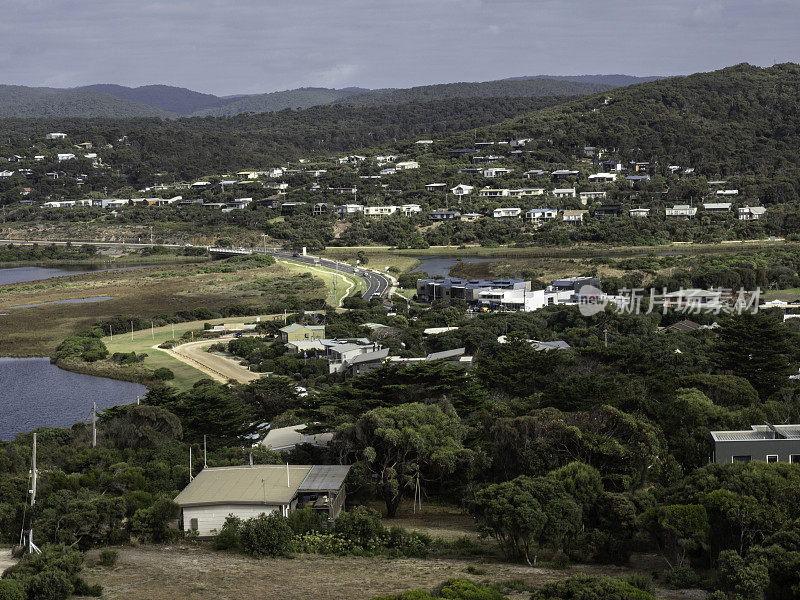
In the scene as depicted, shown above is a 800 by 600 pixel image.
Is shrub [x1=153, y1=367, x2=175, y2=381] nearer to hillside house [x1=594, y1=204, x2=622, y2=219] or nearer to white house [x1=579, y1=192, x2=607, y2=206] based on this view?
hillside house [x1=594, y1=204, x2=622, y2=219]

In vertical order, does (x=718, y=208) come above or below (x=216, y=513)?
above

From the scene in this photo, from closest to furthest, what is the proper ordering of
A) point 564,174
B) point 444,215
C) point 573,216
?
point 573,216, point 444,215, point 564,174

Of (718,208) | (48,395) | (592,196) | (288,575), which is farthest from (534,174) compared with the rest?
(288,575)

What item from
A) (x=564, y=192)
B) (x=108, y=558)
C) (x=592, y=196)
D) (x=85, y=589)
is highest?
(x=564, y=192)

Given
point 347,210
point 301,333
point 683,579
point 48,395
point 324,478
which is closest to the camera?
point 683,579

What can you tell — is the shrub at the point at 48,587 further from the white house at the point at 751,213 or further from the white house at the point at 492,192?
the white house at the point at 492,192

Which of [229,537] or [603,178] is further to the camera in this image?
[603,178]

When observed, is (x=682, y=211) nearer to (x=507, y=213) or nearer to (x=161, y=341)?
(x=507, y=213)
